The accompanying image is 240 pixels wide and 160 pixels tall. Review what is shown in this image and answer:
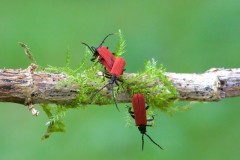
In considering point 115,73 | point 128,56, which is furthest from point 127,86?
point 128,56

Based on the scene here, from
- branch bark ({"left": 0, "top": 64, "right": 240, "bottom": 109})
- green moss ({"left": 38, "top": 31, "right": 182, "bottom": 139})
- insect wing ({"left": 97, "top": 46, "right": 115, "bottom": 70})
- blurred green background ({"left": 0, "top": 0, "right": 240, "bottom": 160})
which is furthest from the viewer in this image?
blurred green background ({"left": 0, "top": 0, "right": 240, "bottom": 160})

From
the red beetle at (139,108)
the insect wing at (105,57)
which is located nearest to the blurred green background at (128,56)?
the red beetle at (139,108)

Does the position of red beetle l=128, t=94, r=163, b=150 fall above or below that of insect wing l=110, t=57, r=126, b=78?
below

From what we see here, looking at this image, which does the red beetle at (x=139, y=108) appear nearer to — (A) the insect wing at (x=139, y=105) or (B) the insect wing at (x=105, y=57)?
(A) the insect wing at (x=139, y=105)

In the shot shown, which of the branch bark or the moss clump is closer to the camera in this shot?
the branch bark

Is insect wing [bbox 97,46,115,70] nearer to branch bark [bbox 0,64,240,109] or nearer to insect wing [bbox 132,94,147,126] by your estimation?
branch bark [bbox 0,64,240,109]

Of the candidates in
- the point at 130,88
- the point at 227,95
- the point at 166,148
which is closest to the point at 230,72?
the point at 227,95


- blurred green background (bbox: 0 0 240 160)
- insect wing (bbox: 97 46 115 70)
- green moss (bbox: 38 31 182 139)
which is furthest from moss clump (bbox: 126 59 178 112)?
blurred green background (bbox: 0 0 240 160)
